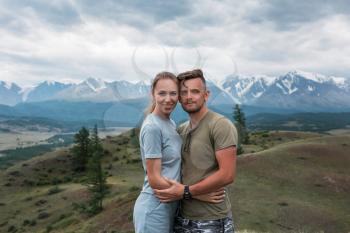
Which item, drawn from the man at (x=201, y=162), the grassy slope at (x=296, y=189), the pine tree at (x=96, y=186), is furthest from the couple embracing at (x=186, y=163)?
the pine tree at (x=96, y=186)

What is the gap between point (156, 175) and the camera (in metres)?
7.17

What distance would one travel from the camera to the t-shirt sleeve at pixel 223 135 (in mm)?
7176

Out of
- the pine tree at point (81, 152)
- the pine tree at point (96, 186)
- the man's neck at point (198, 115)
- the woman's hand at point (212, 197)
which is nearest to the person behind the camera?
the woman's hand at point (212, 197)

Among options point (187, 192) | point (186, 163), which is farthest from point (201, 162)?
point (187, 192)

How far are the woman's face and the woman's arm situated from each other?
95 cm

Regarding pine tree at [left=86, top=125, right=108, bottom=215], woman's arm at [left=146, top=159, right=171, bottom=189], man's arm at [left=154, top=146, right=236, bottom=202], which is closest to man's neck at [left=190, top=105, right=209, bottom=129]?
man's arm at [left=154, top=146, right=236, bottom=202]

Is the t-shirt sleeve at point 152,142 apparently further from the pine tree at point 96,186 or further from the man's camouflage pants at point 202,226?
the pine tree at point 96,186

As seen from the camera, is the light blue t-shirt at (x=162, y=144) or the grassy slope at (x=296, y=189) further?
the grassy slope at (x=296, y=189)

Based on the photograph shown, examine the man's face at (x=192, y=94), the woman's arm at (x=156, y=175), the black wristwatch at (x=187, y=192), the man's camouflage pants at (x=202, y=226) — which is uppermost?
the man's face at (x=192, y=94)

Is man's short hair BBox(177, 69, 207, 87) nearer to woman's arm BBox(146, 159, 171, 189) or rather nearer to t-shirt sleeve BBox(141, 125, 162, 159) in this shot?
t-shirt sleeve BBox(141, 125, 162, 159)

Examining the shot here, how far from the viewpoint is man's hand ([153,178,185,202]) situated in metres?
7.15

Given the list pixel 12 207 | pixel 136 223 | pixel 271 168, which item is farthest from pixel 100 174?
pixel 136 223

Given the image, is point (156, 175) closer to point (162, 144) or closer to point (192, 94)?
point (162, 144)

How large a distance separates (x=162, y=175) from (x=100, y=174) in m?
58.3
